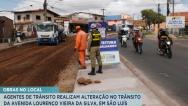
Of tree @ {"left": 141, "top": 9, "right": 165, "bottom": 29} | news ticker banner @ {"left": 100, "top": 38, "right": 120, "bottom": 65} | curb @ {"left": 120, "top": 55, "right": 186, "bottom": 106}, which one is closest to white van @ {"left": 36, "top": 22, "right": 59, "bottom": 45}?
news ticker banner @ {"left": 100, "top": 38, "right": 120, "bottom": 65}

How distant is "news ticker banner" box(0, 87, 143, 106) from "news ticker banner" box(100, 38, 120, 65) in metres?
12.9

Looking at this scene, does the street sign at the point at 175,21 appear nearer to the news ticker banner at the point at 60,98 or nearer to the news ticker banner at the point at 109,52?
the news ticker banner at the point at 109,52

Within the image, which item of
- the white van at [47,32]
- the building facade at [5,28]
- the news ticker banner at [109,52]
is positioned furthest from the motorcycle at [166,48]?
the building facade at [5,28]

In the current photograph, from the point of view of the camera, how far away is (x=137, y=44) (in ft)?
103

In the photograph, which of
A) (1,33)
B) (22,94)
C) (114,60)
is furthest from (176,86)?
(1,33)

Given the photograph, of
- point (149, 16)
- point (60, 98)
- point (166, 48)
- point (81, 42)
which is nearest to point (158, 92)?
point (60, 98)

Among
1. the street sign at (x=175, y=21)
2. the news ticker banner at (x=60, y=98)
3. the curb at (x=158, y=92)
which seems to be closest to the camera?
the news ticker banner at (x=60, y=98)

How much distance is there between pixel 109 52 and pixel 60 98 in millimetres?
13107

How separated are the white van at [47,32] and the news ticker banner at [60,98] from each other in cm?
4521

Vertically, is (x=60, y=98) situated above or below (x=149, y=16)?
below

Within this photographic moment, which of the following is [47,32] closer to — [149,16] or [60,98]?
[60,98]

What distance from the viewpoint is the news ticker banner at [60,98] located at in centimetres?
636

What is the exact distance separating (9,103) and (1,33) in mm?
60657

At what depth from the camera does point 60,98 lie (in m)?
6.43
